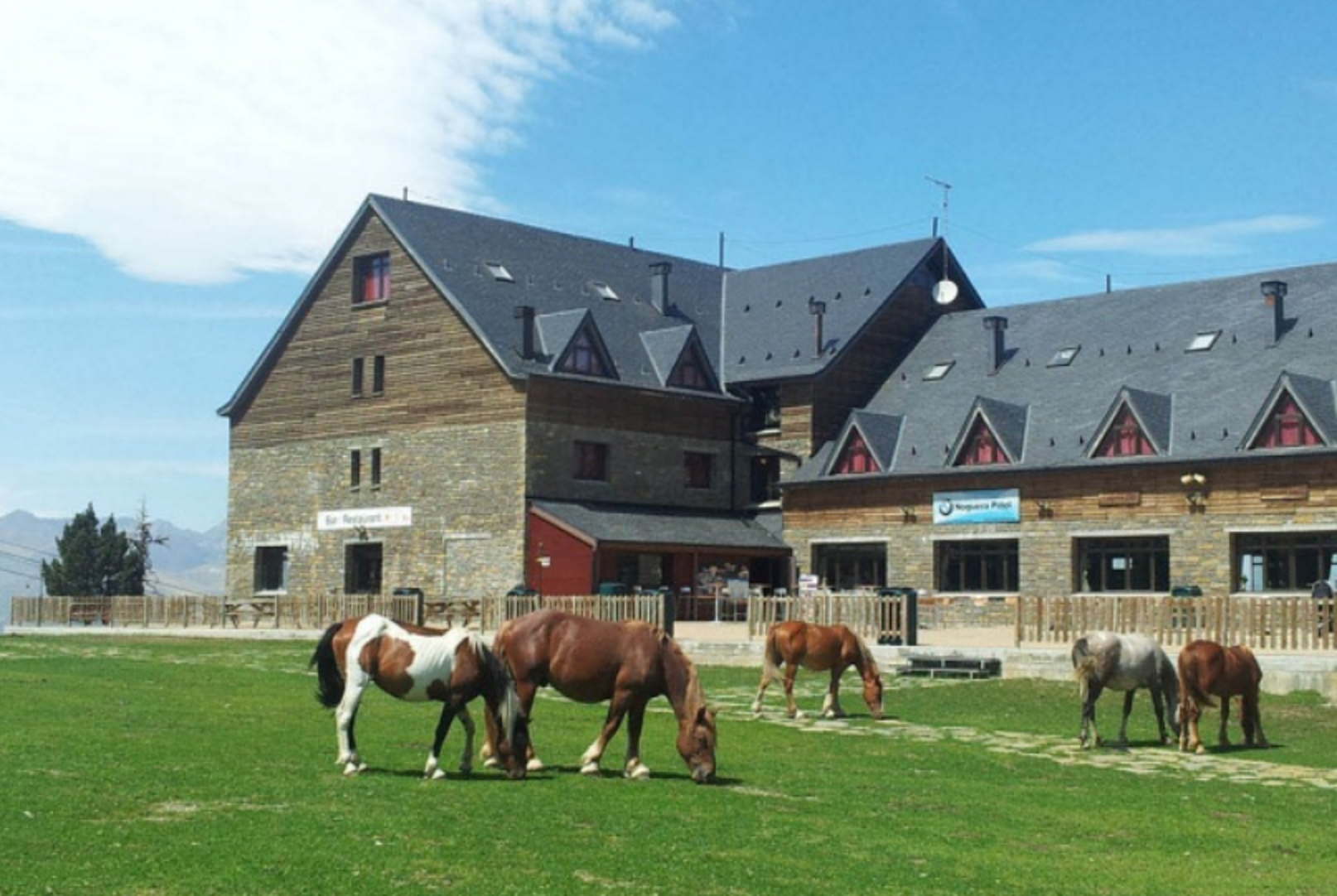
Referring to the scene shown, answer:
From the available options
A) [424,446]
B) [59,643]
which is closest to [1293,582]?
[424,446]

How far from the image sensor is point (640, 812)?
14516 millimetres

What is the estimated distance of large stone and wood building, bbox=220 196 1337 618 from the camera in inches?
1864

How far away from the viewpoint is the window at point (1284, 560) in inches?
1746

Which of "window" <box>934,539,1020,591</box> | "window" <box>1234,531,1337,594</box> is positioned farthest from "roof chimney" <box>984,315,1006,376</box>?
"window" <box>1234,531,1337,594</box>

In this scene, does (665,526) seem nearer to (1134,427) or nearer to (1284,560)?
(1134,427)

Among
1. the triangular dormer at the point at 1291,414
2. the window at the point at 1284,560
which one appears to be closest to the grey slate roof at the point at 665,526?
the window at the point at 1284,560

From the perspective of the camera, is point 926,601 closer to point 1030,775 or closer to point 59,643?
point 59,643

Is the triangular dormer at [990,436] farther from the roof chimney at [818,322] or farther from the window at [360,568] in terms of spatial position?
the window at [360,568]

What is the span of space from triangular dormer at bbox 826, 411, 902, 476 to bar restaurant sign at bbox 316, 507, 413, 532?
13777 mm

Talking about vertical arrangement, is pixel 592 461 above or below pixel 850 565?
above

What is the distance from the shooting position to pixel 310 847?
1209 centimetres

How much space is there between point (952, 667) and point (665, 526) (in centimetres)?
2251

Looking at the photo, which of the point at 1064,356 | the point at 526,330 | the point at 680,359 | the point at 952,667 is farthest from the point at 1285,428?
the point at 526,330

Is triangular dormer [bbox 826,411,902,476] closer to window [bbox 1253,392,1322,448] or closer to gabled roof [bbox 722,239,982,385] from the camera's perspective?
gabled roof [bbox 722,239,982,385]
